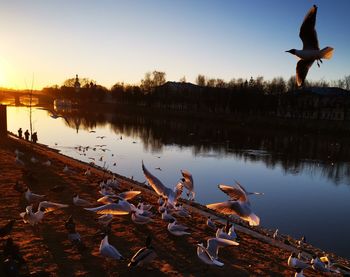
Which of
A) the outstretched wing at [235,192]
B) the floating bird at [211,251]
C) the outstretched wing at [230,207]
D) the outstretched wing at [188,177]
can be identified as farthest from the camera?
the outstretched wing at [188,177]

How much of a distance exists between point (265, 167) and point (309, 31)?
2415 centimetres

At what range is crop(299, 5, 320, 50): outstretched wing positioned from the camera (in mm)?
4695

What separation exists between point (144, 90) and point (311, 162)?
7865cm

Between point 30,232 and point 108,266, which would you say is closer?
point 108,266

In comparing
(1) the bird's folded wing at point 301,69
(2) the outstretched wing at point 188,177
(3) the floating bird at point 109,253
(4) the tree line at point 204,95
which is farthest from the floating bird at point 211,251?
(4) the tree line at point 204,95

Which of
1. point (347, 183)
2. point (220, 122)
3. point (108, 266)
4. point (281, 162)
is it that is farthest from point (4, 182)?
point (220, 122)

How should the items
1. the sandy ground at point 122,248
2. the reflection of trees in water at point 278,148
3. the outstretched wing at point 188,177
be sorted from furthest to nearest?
the reflection of trees in water at point 278,148 → the outstretched wing at point 188,177 → the sandy ground at point 122,248

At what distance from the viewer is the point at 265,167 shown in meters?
28.0

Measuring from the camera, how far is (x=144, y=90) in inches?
4144

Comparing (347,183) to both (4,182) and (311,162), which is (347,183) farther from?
(4,182)

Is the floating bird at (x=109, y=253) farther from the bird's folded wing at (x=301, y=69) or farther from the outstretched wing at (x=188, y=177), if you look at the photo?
the bird's folded wing at (x=301, y=69)

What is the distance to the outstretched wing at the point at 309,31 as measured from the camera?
470 centimetres

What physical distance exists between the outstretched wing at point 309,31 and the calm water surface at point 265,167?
33.2 feet

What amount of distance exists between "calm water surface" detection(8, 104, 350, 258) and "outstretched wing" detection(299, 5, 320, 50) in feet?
33.2
